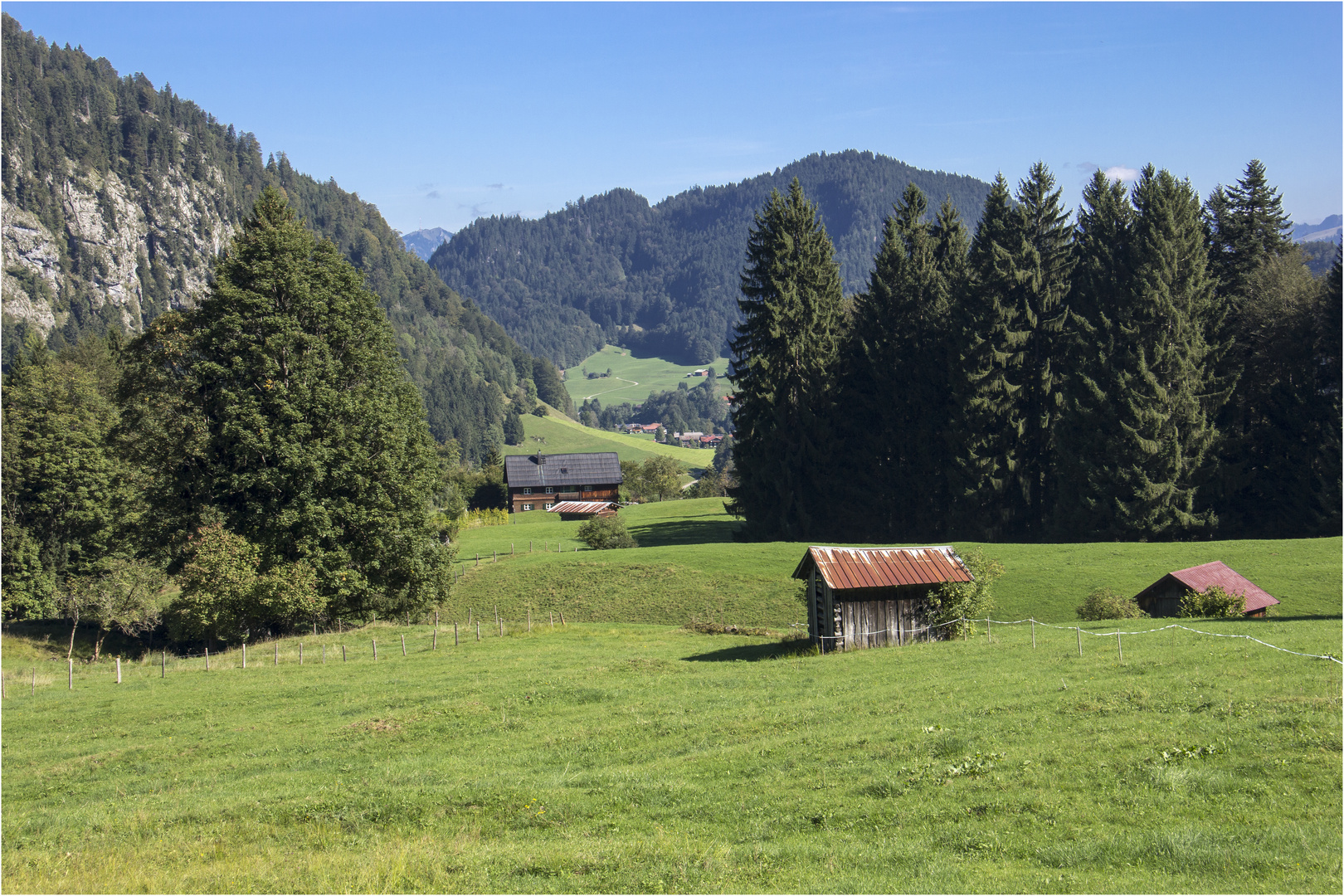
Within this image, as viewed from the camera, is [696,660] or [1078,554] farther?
[1078,554]

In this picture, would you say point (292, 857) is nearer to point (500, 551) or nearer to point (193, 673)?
point (193, 673)

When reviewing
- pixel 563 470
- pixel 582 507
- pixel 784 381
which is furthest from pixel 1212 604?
pixel 563 470

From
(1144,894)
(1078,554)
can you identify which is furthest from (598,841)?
(1078,554)

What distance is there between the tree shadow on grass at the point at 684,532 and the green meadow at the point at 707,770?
4013 centimetres

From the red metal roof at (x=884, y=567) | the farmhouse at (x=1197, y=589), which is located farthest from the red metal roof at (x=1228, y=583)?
the red metal roof at (x=884, y=567)

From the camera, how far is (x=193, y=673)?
3372 cm

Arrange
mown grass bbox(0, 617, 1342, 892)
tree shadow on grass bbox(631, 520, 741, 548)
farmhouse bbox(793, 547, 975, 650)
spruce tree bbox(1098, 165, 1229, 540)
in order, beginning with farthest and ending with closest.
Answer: tree shadow on grass bbox(631, 520, 741, 548) → spruce tree bbox(1098, 165, 1229, 540) → farmhouse bbox(793, 547, 975, 650) → mown grass bbox(0, 617, 1342, 892)

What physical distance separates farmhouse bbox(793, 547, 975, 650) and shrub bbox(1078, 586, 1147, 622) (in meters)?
8.02

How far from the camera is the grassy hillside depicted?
44125mm

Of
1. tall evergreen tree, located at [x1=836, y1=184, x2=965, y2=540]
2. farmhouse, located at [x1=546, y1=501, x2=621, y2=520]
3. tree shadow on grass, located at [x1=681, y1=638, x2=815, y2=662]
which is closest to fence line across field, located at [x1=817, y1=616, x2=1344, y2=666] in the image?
tree shadow on grass, located at [x1=681, y1=638, x2=815, y2=662]

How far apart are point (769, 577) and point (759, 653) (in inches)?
755

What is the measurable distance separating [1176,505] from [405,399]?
49174 millimetres

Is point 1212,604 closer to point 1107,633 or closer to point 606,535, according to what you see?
point 1107,633

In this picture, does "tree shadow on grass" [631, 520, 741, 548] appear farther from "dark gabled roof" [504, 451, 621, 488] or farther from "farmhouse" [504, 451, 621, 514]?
"dark gabled roof" [504, 451, 621, 488]
